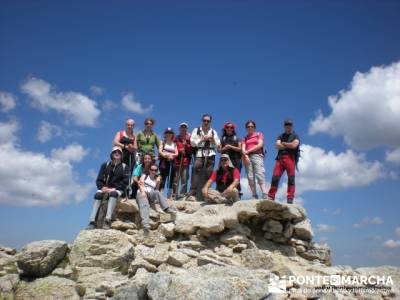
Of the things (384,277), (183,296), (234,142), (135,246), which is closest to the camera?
(183,296)

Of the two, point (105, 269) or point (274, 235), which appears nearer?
point (105, 269)

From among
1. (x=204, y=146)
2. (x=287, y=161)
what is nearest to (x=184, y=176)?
(x=204, y=146)

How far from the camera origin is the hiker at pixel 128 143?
15031 mm

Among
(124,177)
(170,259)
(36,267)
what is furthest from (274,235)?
(36,267)

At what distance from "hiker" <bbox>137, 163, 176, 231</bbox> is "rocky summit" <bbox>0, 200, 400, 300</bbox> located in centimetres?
45

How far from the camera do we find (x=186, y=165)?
16047 millimetres

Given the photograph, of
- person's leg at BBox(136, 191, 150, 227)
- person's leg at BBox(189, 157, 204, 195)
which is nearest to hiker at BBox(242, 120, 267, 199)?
person's leg at BBox(189, 157, 204, 195)

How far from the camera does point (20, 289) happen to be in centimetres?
1075

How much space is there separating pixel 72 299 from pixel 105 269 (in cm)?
167

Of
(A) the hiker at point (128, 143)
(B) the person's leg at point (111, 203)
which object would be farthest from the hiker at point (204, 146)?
(B) the person's leg at point (111, 203)

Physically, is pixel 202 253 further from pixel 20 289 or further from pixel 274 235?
pixel 20 289

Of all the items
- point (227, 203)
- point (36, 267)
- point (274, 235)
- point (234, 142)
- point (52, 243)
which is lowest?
point (36, 267)

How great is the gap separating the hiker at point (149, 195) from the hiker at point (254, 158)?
3587 millimetres

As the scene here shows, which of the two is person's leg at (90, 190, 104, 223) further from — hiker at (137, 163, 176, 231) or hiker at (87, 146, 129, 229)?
hiker at (137, 163, 176, 231)
